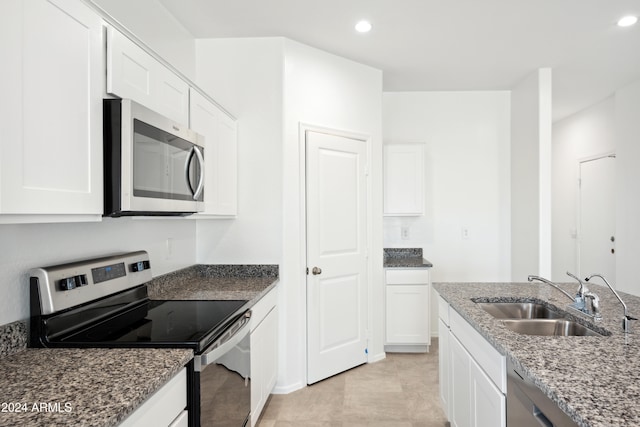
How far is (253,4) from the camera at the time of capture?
8.30 ft

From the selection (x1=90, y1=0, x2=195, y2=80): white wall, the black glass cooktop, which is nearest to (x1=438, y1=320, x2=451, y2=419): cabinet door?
the black glass cooktop

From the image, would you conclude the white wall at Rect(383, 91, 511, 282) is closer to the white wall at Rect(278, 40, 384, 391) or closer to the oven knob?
the white wall at Rect(278, 40, 384, 391)

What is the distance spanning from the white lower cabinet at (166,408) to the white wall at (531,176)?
3376 millimetres

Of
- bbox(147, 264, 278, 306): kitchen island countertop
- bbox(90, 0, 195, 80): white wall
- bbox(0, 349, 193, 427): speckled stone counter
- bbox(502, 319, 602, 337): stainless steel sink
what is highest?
bbox(90, 0, 195, 80): white wall

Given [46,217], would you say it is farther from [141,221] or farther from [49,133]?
[141,221]

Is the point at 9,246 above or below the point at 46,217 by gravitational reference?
below

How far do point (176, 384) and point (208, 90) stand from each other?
2.33m

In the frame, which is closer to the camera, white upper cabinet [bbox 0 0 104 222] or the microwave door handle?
white upper cabinet [bbox 0 0 104 222]

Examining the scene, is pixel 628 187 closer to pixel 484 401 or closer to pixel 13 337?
pixel 484 401

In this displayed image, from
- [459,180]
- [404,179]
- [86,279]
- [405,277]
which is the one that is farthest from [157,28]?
[459,180]

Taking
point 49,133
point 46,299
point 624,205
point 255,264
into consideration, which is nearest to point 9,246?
point 46,299

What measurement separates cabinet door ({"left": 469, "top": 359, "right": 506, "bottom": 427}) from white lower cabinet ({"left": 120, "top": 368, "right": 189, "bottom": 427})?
3.81 feet

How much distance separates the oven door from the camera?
4.80ft

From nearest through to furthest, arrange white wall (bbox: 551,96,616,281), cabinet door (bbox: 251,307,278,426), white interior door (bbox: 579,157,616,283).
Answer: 1. cabinet door (bbox: 251,307,278,426)
2. white interior door (bbox: 579,157,616,283)
3. white wall (bbox: 551,96,616,281)
